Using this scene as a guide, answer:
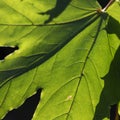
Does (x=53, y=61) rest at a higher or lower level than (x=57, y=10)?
lower

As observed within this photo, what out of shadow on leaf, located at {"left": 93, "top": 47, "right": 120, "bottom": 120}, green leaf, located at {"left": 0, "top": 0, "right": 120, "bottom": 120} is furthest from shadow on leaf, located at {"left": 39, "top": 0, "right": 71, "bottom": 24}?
shadow on leaf, located at {"left": 93, "top": 47, "right": 120, "bottom": 120}

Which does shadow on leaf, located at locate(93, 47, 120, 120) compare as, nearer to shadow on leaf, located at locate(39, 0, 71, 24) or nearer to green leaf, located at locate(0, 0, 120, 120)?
green leaf, located at locate(0, 0, 120, 120)

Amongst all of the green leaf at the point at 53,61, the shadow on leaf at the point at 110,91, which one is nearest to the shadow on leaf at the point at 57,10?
the green leaf at the point at 53,61

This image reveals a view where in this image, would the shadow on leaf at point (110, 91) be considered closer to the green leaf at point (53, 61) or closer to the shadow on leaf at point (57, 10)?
the green leaf at point (53, 61)

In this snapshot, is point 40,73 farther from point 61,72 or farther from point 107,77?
Answer: point 107,77

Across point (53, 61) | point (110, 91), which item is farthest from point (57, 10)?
point (110, 91)

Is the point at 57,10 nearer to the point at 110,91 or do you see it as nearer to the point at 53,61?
the point at 53,61

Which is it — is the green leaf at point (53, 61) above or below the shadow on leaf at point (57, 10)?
below
